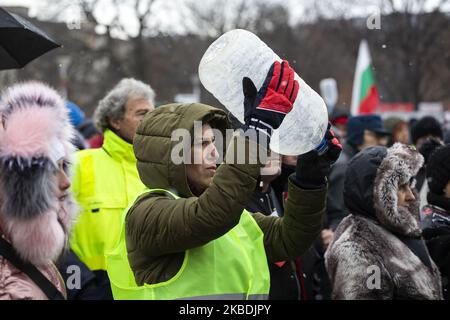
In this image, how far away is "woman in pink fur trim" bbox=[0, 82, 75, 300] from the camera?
2137 mm

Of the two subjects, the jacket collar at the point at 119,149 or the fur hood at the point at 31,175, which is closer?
the fur hood at the point at 31,175

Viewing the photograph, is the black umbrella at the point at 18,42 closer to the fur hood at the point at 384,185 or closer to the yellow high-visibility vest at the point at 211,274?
Answer: the yellow high-visibility vest at the point at 211,274

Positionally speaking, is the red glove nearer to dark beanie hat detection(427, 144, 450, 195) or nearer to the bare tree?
dark beanie hat detection(427, 144, 450, 195)

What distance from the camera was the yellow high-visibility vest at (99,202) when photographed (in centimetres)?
440

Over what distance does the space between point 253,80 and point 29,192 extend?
1041 mm

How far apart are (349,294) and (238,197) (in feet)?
4.39

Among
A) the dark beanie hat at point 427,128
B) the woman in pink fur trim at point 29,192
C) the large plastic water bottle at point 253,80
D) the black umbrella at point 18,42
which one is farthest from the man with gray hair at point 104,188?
the dark beanie hat at point 427,128

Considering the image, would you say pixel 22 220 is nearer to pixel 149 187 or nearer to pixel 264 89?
pixel 149 187

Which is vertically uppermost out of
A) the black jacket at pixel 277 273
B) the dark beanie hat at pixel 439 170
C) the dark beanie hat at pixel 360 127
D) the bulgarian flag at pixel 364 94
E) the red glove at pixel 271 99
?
the bulgarian flag at pixel 364 94

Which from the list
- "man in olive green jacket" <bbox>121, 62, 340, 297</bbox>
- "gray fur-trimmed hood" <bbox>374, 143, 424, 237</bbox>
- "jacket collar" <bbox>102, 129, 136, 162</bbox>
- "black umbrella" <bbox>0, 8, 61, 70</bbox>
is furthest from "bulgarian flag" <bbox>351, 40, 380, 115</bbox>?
"man in olive green jacket" <bbox>121, 62, 340, 297</bbox>

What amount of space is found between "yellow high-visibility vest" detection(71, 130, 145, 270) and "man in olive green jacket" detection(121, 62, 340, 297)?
148 cm

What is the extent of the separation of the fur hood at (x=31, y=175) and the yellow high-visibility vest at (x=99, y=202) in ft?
6.84

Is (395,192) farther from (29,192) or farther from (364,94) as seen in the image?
(364,94)

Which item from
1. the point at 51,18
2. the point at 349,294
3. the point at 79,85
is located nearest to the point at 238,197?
the point at 349,294
